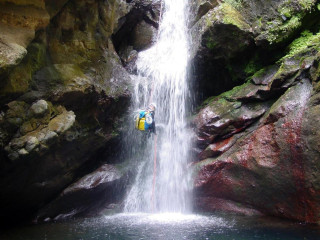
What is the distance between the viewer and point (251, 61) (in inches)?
391

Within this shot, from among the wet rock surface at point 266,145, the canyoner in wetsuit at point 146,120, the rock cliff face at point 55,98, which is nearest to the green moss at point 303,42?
the wet rock surface at point 266,145

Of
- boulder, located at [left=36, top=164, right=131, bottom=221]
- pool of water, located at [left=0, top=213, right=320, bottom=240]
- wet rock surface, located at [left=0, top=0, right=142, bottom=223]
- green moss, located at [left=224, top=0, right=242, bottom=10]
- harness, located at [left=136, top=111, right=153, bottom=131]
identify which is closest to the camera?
pool of water, located at [left=0, top=213, right=320, bottom=240]

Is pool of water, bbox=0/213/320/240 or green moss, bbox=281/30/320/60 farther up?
green moss, bbox=281/30/320/60

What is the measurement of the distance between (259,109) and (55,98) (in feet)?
21.1

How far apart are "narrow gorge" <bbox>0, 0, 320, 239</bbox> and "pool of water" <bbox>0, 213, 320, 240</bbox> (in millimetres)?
78

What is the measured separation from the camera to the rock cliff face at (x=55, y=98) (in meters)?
6.90

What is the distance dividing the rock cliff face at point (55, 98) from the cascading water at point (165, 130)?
2.78 ft

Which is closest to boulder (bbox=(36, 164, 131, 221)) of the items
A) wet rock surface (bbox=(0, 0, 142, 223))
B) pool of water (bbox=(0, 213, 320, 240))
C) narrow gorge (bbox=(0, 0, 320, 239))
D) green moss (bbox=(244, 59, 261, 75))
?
narrow gorge (bbox=(0, 0, 320, 239))

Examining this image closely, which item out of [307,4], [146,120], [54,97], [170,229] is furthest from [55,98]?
[307,4]

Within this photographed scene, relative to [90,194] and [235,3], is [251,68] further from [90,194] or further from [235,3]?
[90,194]

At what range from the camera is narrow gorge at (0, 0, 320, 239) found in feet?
23.2

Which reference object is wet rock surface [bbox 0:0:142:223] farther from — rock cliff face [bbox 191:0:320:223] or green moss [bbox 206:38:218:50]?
rock cliff face [bbox 191:0:320:223]

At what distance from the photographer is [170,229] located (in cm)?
714

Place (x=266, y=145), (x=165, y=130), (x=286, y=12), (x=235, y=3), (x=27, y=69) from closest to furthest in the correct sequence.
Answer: (x=27, y=69)
(x=266, y=145)
(x=286, y=12)
(x=235, y=3)
(x=165, y=130)
